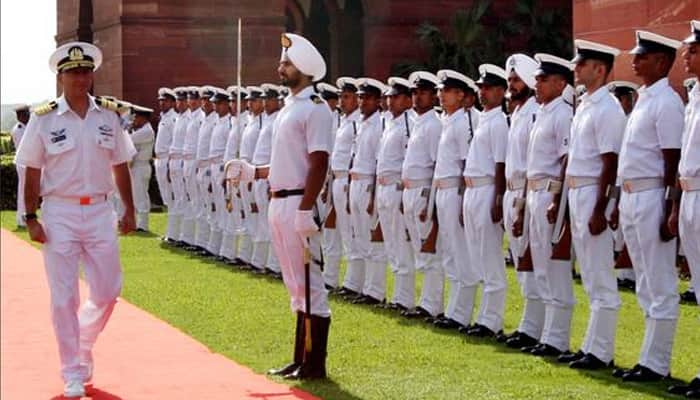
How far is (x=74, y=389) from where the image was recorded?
28.3 feet

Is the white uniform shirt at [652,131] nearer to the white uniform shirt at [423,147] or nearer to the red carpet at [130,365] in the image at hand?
the red carpet at [130,365]

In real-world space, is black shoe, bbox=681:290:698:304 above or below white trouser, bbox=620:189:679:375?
below

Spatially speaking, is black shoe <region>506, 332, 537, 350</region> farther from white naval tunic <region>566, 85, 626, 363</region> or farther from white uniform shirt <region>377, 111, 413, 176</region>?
white uniform shirt <region>377, 111, 413, 176</region>

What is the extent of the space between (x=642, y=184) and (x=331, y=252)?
626 centimetres

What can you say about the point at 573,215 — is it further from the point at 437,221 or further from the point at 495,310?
the point at 437,221

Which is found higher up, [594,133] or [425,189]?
[594,133]

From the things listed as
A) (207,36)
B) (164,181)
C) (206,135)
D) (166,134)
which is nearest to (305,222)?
(206,135)

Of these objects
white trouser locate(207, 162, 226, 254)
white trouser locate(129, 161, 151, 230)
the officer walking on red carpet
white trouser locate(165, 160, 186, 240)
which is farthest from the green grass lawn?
white trouser locate(129, 161, 151, 230)

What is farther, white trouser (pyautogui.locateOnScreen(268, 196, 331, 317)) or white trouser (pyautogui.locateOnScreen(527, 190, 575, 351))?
white trouser (pyautogui.locateOnScreen(527, 190, 575, 351))

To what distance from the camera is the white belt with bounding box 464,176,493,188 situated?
1110cm

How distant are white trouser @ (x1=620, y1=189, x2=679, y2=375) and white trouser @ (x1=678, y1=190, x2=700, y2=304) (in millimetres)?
296

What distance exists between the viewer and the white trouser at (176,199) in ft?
65.1

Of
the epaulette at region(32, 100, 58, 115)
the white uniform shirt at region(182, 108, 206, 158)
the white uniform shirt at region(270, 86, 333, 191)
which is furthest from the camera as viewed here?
the white uniform shirt at region(182, 108, 206, 158)

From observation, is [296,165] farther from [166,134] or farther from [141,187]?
[141,187]
